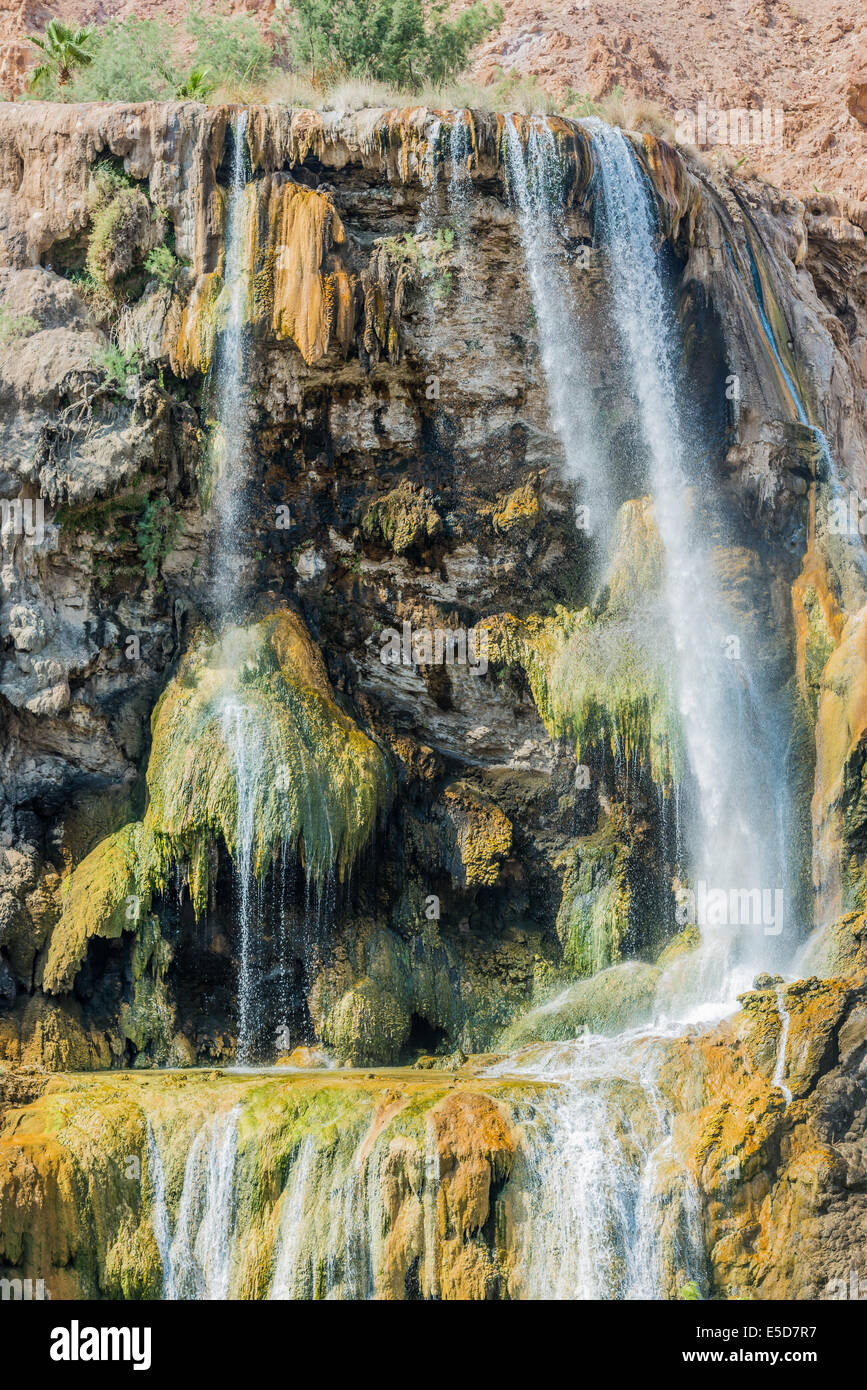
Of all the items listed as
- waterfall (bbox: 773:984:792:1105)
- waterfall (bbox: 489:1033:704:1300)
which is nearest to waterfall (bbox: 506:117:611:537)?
waterfall (bbox: 773:984:792:1105)

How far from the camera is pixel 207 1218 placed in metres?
11.5

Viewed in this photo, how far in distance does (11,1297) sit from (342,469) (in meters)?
10.4

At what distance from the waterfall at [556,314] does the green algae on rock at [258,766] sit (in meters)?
4.55

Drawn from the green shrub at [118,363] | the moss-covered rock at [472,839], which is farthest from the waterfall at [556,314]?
the green shrub at [118,363]

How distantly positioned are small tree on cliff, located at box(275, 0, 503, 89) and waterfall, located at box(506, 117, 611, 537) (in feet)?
18.1

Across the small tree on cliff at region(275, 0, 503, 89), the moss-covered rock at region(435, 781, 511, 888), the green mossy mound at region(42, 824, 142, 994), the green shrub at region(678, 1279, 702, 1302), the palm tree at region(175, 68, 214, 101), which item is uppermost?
the small tree on cliff at region(275, 0, 503, 89)

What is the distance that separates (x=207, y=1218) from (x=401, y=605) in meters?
8.31

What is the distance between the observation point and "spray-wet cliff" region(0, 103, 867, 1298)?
15.3 m

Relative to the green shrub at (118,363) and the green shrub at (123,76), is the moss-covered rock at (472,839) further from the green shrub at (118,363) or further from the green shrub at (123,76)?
the green shrub at (123,76)

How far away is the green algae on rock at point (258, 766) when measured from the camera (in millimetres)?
15188

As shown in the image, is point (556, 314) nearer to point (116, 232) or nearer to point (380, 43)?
point (116, 232)

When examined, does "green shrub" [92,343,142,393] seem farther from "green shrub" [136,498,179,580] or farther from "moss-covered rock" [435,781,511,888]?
"moss-covered rock" [435,781,511,888]

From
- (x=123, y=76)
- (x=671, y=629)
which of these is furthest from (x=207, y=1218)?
(x=123, y=76)

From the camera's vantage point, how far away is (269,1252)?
11.3m
